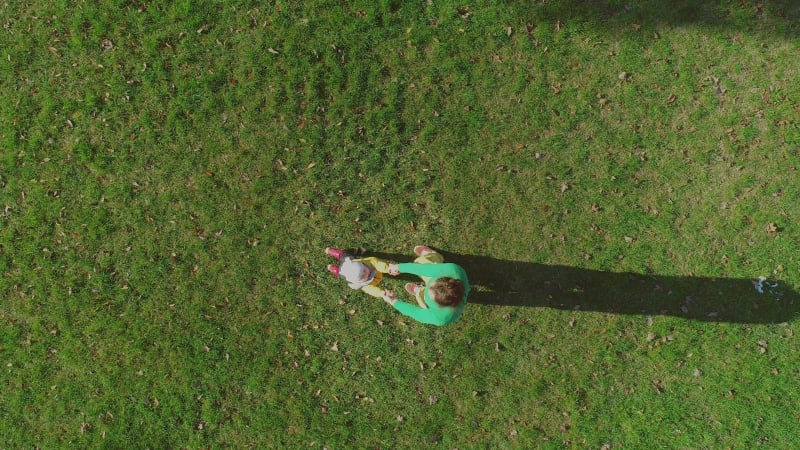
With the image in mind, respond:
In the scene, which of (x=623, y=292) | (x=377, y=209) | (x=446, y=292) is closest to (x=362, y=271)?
(x=377, y=209)

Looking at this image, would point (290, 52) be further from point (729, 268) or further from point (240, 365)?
point (729, 268)

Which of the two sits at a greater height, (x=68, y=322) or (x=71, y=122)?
(x=71, y=122)

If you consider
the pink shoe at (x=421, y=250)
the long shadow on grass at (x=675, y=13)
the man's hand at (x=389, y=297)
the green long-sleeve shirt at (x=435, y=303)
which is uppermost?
the long shadow on grass at (x=675, y=13)

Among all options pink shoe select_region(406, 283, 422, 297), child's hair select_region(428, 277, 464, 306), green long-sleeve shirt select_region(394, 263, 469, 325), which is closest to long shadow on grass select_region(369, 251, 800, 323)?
pink shoe select_region(406, 283, 422, 297)

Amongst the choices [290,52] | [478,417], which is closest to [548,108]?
[290,52]

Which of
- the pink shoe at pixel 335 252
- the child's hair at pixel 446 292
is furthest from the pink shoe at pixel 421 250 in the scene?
the child's hair at pixel 446 292

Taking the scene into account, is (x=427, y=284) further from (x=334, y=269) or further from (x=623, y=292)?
(x=623, y=292)

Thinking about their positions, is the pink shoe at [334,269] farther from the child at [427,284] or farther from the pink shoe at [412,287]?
the pink shoe at [412,287]
